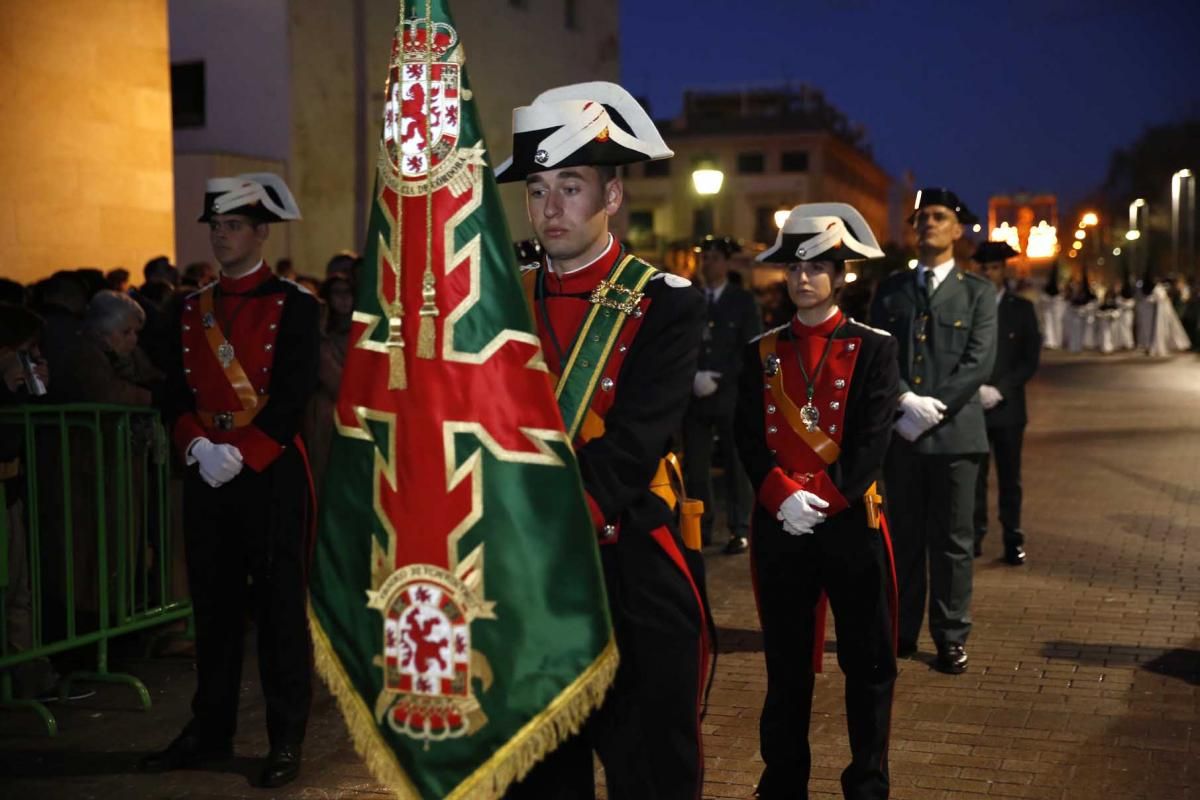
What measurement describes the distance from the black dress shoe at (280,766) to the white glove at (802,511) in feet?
7.23

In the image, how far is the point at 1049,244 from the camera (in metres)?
43.1

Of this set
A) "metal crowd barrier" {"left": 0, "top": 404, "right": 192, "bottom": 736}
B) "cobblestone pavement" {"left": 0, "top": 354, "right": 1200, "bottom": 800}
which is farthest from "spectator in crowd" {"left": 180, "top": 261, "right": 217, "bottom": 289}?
Answer: "cobblestone pavement" {"left": 0, "top": 354, "right": 1200, "bottom": 800}

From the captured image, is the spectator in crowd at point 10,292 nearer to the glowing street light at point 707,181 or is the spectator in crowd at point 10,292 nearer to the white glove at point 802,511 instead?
the white glove at point 802,511

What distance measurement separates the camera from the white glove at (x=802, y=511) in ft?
16.5

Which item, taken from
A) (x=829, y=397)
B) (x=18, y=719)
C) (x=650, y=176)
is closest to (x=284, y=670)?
(x=18, y=719)

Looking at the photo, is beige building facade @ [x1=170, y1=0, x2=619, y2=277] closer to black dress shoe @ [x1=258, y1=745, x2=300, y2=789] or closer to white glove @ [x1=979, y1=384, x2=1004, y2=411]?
white glove @ [x1=979, y1=384, x2=1004, y2=411]

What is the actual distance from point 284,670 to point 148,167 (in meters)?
9.51

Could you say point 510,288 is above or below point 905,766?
above

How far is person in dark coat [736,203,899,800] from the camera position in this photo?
5105mm

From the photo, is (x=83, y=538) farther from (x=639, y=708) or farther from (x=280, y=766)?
(x=639, y=708)

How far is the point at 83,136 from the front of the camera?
13.3 meters

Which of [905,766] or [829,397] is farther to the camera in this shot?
[905,766]

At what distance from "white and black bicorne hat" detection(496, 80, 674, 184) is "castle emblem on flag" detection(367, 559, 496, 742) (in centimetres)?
103

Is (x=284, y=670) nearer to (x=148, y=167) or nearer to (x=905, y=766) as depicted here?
(x=905, y=766)
